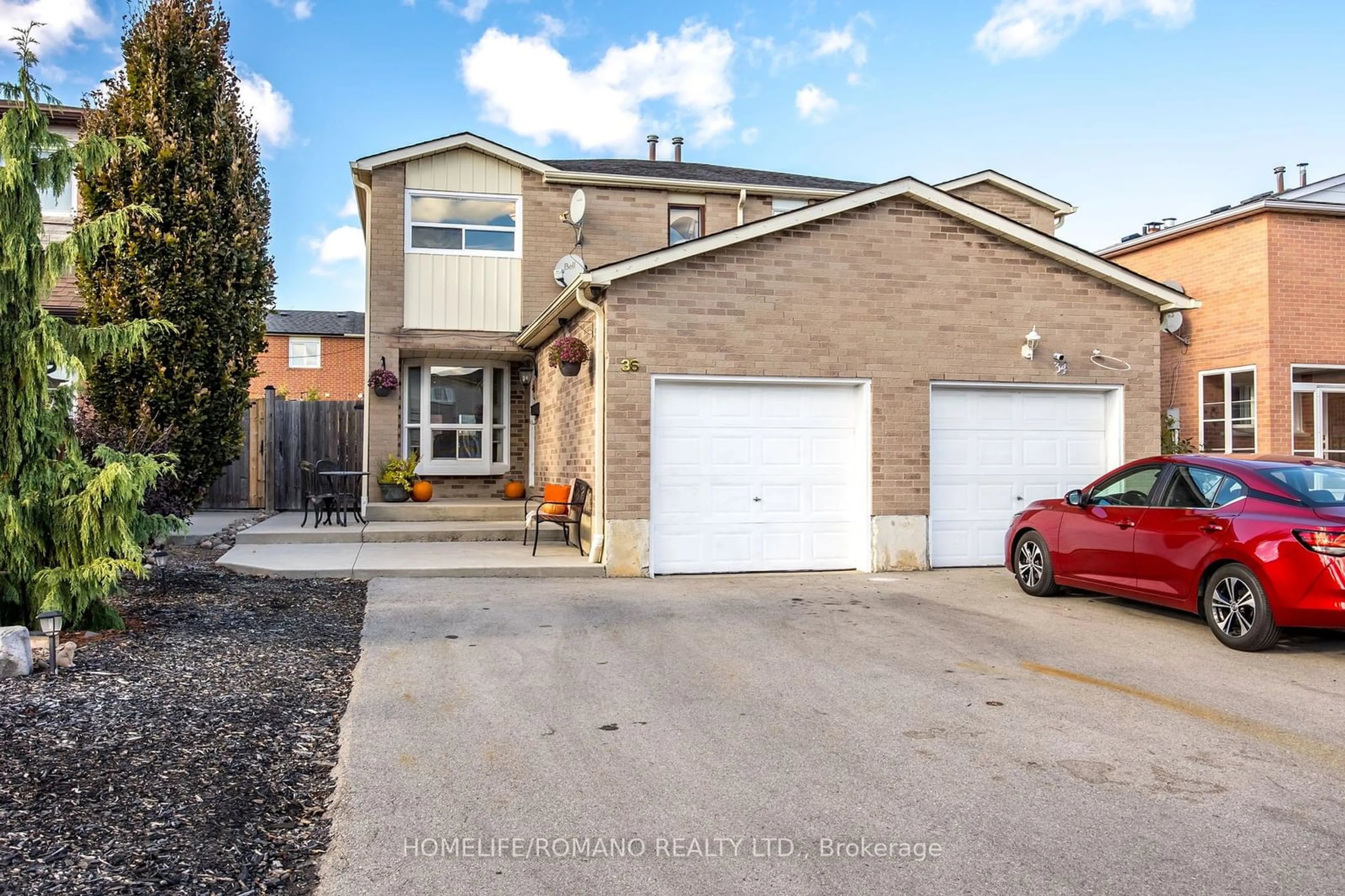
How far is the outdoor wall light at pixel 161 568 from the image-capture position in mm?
8297

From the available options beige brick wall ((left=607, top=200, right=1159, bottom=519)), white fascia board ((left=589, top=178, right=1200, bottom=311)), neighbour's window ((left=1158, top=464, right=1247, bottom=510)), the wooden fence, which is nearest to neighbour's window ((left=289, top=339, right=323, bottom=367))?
the wooden fence

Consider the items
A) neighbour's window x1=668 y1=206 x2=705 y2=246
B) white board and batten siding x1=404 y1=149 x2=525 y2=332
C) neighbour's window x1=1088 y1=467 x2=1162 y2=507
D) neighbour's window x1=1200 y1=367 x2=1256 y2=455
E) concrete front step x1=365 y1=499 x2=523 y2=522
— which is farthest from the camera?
neighbour's window x1=668 y1=206 x2=705 y2=246

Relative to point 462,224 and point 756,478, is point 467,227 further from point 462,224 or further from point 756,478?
point 756,478

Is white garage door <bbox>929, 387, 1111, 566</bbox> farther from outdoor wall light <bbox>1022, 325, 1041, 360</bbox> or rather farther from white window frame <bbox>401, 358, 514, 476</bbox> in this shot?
white window frame <bbox>401, 358, 514, 476</bbox>

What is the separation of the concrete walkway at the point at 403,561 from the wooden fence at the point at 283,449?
16.8 ft

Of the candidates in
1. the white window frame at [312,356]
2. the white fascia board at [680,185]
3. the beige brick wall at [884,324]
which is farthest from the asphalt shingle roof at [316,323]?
the beige brick wall at [884,324]

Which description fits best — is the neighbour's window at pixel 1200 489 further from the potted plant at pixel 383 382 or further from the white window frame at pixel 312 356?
the white window frame at pixel 312 356

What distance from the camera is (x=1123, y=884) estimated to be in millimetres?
3078

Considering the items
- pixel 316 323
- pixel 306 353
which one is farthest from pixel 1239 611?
pixel 316 323

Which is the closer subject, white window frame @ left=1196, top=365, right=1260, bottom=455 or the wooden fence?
white window frame @ left=1196, top=365, right=1260, bottom=455

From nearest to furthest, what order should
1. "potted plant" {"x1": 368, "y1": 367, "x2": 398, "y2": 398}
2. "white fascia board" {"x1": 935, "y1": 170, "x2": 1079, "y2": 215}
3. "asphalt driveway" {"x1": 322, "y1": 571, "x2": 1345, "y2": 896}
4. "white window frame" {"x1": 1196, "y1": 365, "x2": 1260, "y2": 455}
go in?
"asphalt driveway" {"x1": 322, "y1": 571, "x2": 1345, "y2": 896}, "potted plant" {"x1": 368, "y1": 367, "x2": 398, "y2": 398}, "white window frame" {"x1": 1196, "y1": 365, "x2": 1260, "y2": 455}, "white fascia board" {"x1": 935, "y1": 170, "x2": 1079, "y2": 215}

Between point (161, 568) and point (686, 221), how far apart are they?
1026cm

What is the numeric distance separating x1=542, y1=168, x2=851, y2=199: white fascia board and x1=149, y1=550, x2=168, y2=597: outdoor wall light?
8.79 meters

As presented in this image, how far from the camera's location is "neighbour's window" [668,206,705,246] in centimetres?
1588
